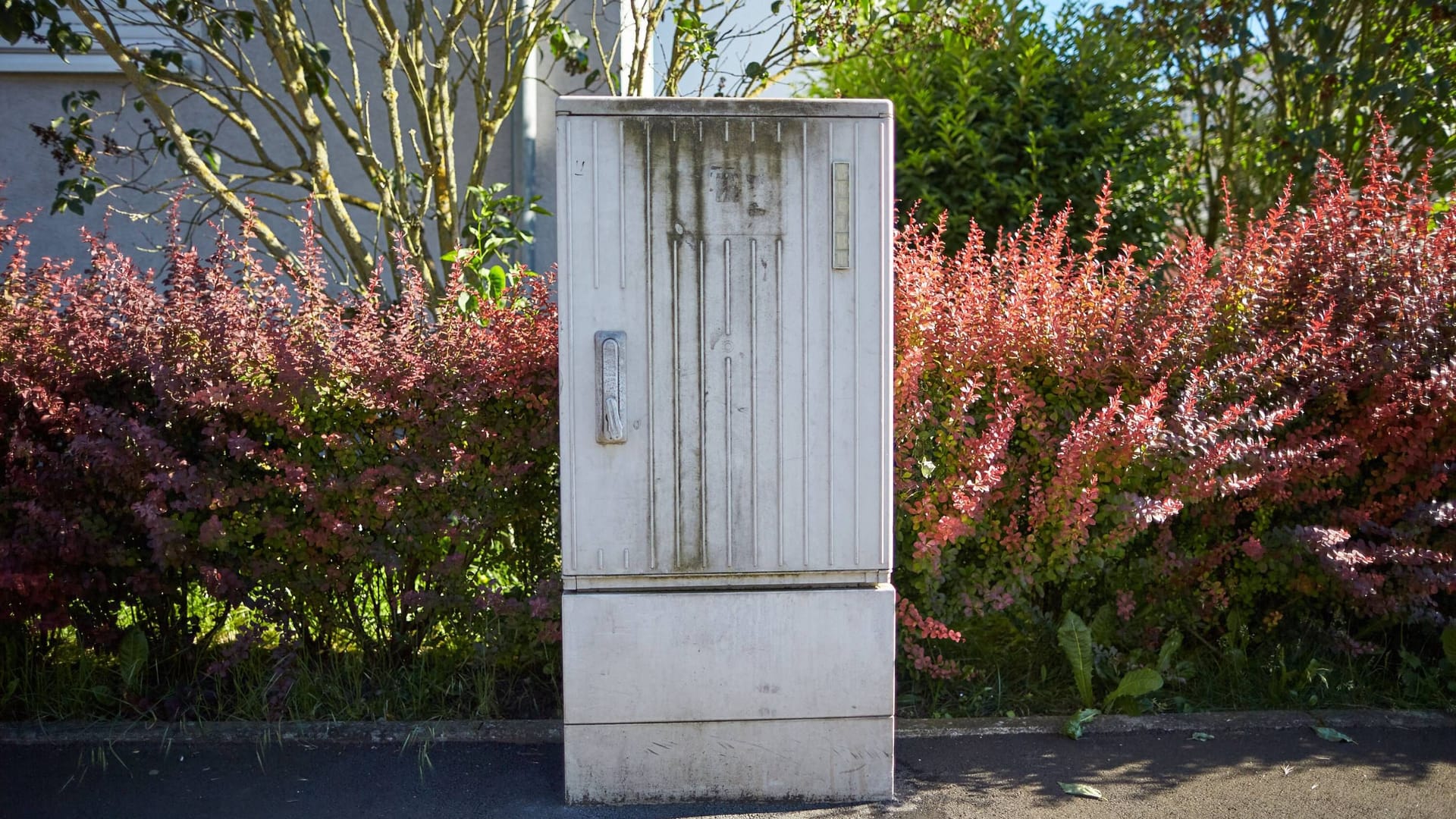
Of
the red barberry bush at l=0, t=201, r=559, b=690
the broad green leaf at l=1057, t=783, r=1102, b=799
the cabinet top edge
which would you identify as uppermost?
the cabinet top edge

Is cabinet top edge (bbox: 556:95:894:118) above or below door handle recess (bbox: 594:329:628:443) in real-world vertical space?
above

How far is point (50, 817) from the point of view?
329 centimetres

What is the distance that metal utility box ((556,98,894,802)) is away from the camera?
3.06 meters

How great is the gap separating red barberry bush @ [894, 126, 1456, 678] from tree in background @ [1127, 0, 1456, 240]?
1.81 m

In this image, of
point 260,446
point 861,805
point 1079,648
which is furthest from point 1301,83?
point 260,446

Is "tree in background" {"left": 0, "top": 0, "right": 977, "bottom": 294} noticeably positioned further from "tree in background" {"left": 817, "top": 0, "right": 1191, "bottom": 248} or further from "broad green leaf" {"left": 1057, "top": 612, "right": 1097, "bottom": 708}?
"broad green leaf" {"left": 1057, "top": 612, "right": 1097, "bottom": 708}

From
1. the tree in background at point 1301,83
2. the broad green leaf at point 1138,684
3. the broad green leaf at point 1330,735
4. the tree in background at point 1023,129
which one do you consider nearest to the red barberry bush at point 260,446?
the broad green leaf at point 1138,684

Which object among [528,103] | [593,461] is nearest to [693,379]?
[593,461]

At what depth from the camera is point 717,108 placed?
3.05m

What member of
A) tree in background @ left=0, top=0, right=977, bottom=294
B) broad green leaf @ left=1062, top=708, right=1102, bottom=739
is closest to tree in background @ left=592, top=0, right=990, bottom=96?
tree in background @ left=0, top=0, right=977, bottom=294

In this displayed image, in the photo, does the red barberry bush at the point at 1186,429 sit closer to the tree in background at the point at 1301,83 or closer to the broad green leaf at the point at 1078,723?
the broad green leaf at the point at 1078,723

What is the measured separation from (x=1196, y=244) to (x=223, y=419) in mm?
3197

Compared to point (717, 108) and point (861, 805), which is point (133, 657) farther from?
point (717, 108)

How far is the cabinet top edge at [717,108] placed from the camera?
9.92 feet
